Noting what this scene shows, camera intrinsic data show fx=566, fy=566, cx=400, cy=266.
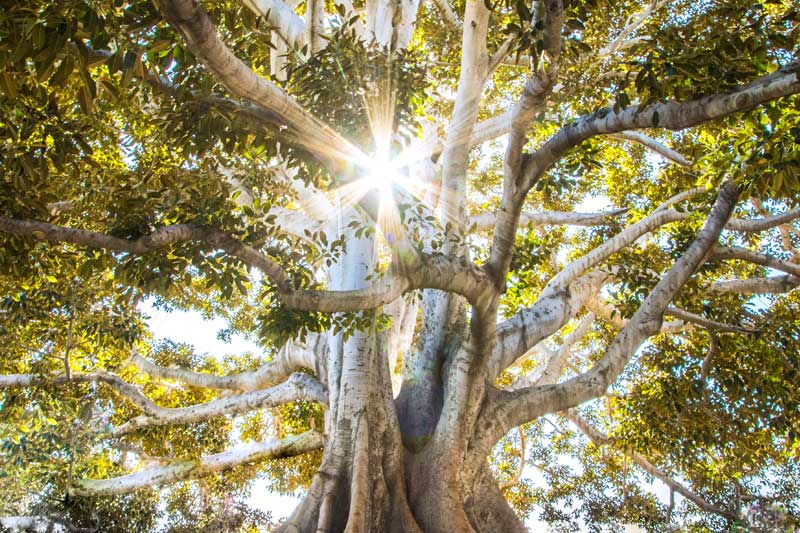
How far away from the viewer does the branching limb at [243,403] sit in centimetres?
597

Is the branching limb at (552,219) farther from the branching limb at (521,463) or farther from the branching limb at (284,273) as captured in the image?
the branching limb at (521,463)

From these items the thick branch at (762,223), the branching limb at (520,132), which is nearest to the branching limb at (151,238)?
the branching limb at (520,132)

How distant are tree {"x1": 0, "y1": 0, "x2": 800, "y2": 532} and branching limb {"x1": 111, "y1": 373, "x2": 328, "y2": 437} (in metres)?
0.04

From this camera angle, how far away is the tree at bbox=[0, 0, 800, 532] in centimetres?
328

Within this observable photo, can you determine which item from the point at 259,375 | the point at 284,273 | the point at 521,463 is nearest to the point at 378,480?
the point at 284,273

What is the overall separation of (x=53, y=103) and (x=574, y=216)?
19.5 feet

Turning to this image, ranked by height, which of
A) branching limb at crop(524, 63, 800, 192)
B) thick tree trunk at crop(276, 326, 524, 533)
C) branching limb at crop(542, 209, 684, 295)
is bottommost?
thick tree trunk at crop(276, 326, 524, 533)

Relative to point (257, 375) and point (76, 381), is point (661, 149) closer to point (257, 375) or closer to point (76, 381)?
point (257, 375)

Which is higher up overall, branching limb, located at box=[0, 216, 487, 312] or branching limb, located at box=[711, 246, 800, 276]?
branching limb, located at box=[711, 246, 800, 276]

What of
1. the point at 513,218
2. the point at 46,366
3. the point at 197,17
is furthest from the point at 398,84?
the point at 46,366

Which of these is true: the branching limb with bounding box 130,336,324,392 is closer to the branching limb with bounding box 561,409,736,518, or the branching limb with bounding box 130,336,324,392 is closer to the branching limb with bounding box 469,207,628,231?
the branching limb with bounding box 469,207,628,231

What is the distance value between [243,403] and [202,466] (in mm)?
982

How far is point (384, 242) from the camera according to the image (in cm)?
539

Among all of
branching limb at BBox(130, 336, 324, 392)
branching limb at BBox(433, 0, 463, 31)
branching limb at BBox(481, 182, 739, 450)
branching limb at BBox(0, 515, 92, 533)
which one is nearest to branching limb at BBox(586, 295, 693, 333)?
branching limb at BBox(481, 182, 739, 450)
